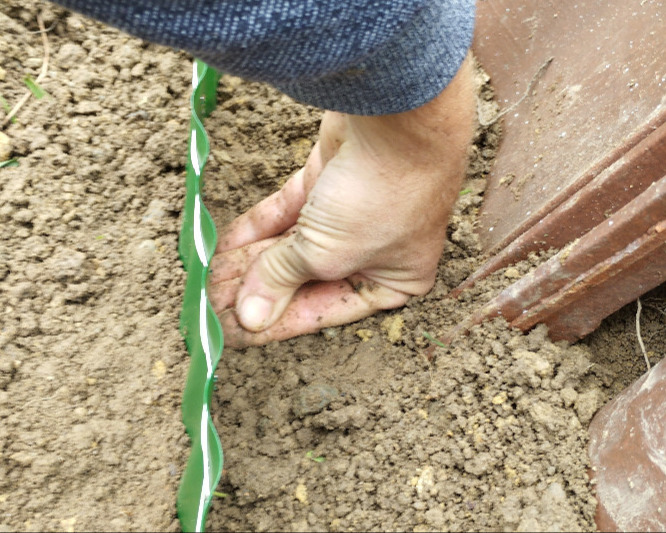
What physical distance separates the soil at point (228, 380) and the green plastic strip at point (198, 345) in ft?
0.16

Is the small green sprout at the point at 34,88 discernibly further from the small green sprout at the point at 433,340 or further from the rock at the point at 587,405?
the rock at the point at 587,405

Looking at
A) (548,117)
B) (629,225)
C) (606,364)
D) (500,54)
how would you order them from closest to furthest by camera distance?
(629,225), (606,364), (548,117), (500,54)

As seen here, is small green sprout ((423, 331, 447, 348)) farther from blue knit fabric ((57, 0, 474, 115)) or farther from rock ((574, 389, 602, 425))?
blue knit fabric ((57, 0, 474, 115))

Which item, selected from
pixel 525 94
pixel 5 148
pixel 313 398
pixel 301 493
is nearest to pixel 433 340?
pixel 313 398

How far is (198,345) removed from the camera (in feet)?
4.40

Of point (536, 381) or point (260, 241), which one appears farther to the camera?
point (260, 241)

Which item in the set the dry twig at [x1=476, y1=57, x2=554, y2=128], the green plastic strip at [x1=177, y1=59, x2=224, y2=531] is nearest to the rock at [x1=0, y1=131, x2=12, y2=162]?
the green plastic strip at [x1=177, y1=59, x2=224, y2=531]

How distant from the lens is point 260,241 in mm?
1730

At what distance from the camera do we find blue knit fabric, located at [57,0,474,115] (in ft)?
2.63

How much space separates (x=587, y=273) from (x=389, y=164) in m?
0.44

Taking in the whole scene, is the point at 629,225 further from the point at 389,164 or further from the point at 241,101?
the point at 241,101

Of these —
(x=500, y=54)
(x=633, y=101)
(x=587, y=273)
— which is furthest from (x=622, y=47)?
(x=587, y=273)

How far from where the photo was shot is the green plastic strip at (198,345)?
1158 millimetres

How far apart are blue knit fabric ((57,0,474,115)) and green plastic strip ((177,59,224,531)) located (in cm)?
43
